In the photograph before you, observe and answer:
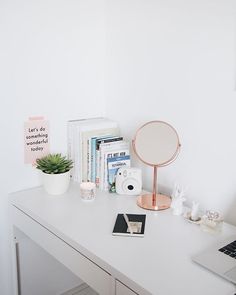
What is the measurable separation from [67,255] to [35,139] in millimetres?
619

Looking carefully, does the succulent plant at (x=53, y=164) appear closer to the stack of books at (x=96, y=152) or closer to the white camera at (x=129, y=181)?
the stack of books at (x=96, y=152)

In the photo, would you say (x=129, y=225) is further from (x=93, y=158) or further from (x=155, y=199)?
(x=93, y=158)

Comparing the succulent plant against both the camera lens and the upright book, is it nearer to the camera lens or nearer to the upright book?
the upright book

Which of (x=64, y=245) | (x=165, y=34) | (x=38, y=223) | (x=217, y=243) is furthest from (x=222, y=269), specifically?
(x=165, y=34)

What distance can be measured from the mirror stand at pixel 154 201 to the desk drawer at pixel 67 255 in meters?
0.37

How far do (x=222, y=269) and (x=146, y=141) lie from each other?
2.09 feet

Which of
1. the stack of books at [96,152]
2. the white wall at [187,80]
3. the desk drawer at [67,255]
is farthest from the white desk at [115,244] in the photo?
the white wall at [187,80]

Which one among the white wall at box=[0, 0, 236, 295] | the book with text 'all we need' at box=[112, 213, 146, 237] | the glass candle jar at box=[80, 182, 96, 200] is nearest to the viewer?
the book with text 'all we need' at box=[112, 213, 146, 237]

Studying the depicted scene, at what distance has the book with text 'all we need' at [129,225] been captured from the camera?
4.03 feet

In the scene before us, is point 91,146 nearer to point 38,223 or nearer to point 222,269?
point 38,223

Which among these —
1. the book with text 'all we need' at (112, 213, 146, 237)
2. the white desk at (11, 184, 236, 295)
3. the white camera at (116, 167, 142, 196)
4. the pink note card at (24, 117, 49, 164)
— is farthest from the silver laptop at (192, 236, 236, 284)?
the pink note card at (24, 117, 49, 164)

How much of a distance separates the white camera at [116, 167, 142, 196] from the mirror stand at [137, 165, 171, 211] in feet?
0.17

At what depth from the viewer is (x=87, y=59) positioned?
5.84 feet

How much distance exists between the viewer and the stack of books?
1630mm
